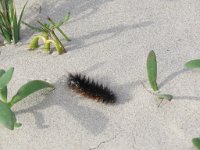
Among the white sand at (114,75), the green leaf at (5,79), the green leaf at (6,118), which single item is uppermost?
the green leaf at (5,79)

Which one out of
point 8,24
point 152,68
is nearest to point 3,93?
point 8,24

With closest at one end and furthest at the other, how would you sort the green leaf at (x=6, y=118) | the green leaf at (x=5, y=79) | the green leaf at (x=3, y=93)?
the green leaf at (x=6, y=118) → the green leaf at (x=5, y=79) → the green leaf at (x=3, y=93)

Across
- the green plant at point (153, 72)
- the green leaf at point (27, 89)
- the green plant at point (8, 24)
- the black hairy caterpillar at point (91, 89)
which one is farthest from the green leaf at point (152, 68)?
the green plant at point (8, 24)

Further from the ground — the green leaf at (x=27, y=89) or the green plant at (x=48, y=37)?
the green plant at (x=48, y=37)

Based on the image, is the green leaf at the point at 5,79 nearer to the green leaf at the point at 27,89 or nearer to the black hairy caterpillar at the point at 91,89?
the green leaf at the point at 27,89

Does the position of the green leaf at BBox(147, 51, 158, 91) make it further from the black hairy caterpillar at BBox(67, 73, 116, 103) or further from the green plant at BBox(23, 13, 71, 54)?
the green plant at BBox(23, 13, 71, 54)

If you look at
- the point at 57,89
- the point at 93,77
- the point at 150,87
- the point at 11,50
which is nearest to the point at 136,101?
the point at 150,87
